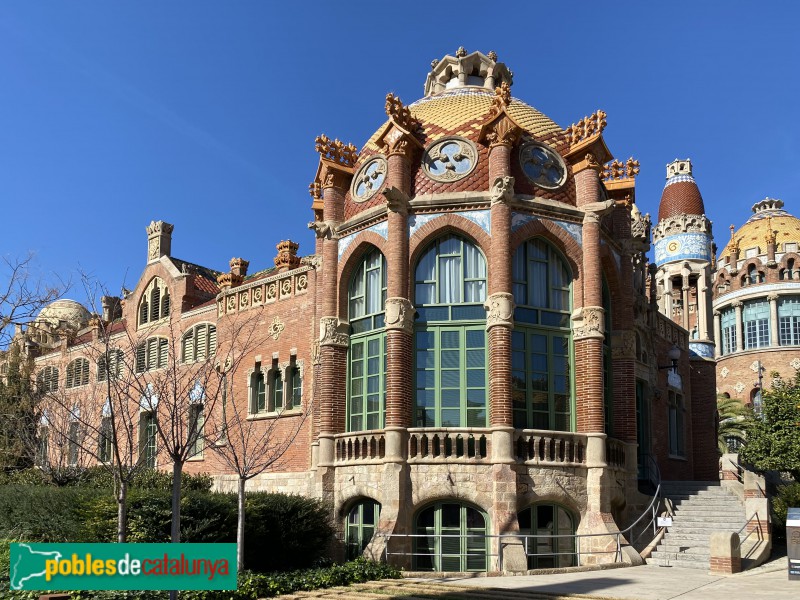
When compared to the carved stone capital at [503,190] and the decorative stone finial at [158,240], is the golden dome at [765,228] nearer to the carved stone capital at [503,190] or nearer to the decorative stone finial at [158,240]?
the decorative stone finial at [158,240]

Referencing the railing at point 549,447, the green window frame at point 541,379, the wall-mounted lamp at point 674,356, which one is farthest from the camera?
the wall-mounted lamp at point 674,356

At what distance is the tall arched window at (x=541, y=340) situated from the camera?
2139 centimetres

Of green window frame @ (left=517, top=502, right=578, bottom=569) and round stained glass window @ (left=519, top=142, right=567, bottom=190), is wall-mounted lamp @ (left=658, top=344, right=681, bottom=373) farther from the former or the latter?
green window frame @ (left=517, top=502, right=578, bottom=569)

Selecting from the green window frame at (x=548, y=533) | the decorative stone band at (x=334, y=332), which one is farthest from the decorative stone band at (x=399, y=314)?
the green window frame at (x=548, y=533)

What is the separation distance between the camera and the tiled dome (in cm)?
6172

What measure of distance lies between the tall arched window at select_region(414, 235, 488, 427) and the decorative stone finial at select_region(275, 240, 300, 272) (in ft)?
30.4

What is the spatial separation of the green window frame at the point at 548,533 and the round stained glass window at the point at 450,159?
8565 millimetres

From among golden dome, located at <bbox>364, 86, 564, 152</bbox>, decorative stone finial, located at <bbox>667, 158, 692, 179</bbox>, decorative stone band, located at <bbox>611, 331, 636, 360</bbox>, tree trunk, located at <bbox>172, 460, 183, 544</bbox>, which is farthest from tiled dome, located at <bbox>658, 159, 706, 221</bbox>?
tree trunk, located at <bbox>172, 460, 183, 544</bbox>

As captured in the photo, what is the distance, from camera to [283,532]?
64.7ft

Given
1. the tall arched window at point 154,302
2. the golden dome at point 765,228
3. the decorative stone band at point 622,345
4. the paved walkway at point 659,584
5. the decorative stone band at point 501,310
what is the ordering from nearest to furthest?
the paved walkway at point 659,584, the decorative stone band at point 501,310, the decorative stone band at point 622,345, the tall arched window at point 154,302, the golden dome at point 765,228

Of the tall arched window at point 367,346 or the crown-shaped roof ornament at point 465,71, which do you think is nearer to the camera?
the tall arched window at point 367,346

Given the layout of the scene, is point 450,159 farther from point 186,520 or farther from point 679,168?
point 679,168

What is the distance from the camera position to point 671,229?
61.4 meters

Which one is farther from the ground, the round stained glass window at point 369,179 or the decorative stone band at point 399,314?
the round stained glass window at point 369,179
